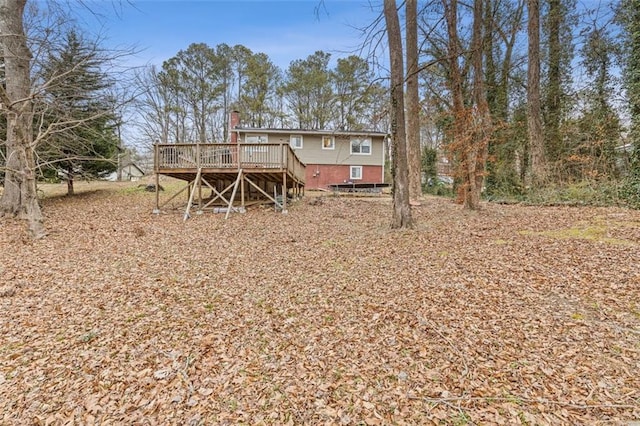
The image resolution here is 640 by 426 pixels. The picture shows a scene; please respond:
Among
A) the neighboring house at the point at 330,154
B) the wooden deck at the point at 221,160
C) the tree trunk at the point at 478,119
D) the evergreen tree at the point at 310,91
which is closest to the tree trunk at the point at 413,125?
the tree trunk at the point at 478,119

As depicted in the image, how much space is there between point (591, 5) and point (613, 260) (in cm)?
1042

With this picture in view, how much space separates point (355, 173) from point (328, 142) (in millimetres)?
2996

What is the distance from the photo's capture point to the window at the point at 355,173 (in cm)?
2236

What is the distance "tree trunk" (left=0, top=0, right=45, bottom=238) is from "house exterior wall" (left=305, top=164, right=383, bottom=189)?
1524 centimetres

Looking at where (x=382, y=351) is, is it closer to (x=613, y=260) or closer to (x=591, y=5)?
(x=613, y=260)

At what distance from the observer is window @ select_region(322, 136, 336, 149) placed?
2156cm

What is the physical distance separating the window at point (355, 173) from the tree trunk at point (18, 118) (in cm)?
1727

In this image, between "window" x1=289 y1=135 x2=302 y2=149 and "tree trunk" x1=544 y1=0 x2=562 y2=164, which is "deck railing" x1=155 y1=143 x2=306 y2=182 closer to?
"window" x1=289 y1=135 x2=302 y2=149

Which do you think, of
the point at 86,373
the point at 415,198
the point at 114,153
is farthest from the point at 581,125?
the point at 114,153

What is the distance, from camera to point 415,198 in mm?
13945

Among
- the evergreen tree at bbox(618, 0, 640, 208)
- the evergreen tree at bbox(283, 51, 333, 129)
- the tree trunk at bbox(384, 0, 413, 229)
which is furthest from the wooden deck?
the evergreen tree at bbox(283, 51, 333, 129)

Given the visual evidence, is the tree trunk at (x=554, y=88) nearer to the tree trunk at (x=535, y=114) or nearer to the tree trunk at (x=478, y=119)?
the tree trunk at (x=535, y=114)

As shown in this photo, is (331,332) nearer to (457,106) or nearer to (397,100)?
(397,100)

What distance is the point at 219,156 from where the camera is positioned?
10.5 m
